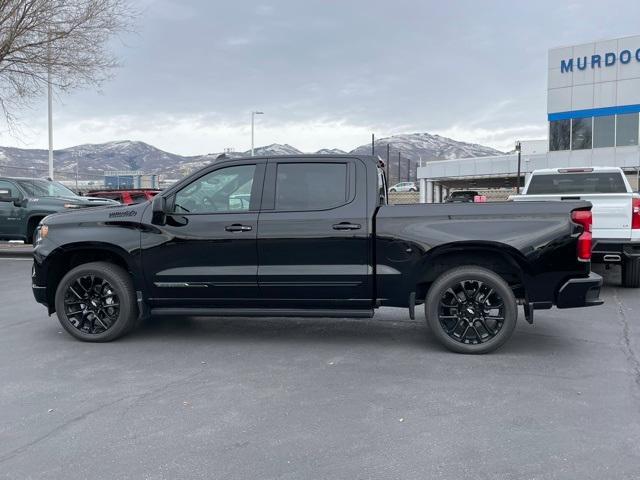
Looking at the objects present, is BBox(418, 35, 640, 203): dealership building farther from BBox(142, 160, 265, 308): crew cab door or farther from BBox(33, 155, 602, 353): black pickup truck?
BBox(142, 160, 265, 308): crew cab door

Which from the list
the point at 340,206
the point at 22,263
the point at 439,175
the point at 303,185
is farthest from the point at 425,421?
the point at 439,175

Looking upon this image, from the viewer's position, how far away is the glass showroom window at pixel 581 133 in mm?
36469

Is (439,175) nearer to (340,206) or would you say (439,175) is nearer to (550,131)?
(550,131)

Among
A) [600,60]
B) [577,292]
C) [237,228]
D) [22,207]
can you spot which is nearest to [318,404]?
[237,228]

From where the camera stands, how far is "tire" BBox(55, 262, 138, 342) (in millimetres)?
5617

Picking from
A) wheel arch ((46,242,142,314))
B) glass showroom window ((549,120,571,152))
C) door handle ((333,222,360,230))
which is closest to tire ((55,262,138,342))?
wheel arch ((46,242,142,314))

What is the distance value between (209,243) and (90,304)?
1448mm

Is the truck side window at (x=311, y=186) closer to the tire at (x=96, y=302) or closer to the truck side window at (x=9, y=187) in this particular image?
the tire at (x=96, y=302)

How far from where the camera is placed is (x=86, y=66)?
16875 millimetres

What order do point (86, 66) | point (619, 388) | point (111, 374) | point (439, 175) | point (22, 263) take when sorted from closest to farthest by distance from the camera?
point (619, 388) < point (111, 374) < point (22, 263) < point (86, 66) < point (439, 175)

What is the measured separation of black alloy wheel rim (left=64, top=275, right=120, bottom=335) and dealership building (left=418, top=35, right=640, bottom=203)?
35688mm

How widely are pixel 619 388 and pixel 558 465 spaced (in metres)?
1.52

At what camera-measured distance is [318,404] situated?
4066 millimetres

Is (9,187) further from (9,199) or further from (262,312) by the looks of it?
(262,312)
